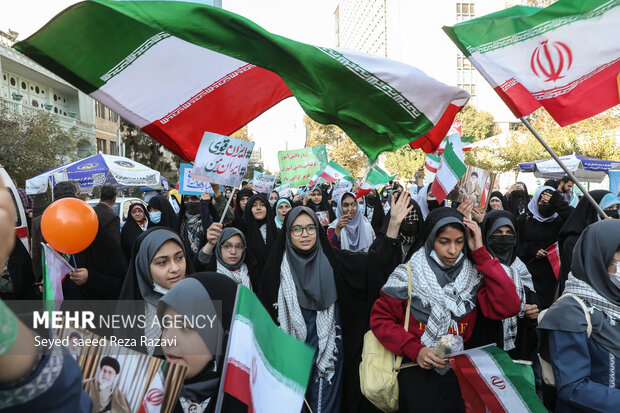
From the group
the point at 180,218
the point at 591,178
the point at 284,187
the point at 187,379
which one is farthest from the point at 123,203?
the point at 591,178

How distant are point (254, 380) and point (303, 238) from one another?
6.44 feet

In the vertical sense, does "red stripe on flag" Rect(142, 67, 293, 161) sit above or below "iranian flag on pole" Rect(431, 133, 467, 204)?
above

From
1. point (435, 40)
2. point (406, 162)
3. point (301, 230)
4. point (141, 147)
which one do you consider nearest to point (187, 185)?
point (301, 230)

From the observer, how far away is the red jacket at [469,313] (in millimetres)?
2607

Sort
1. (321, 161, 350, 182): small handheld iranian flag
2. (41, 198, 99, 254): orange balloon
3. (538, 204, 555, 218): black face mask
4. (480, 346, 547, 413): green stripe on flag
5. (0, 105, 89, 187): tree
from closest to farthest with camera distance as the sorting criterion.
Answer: (480, 346, 547, 413): green stripe on flag < (41, 198, 99, 254): orange balloon < (538, 204, 555, 218): black face mask < (321, 161, 350, 182): small handheld iranian flag < (0, 105, 89, 187): tree

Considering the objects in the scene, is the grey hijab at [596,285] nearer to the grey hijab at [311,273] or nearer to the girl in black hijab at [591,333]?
the girl in black hijab at [591,333]

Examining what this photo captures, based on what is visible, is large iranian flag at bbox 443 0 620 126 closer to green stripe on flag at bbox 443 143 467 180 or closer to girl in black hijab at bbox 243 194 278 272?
green stripe on flag at bbox 443 143 467 180

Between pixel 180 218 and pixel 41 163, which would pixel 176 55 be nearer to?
pixel 180 218

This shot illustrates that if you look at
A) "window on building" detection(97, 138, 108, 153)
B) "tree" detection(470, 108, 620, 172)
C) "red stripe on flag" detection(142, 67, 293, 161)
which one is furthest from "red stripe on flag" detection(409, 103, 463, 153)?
"window on building" detection(97, 138, 108, 153)

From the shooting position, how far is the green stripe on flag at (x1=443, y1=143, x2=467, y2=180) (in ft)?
11.8

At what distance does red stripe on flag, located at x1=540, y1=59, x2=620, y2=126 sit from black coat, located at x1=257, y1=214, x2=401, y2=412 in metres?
1.38

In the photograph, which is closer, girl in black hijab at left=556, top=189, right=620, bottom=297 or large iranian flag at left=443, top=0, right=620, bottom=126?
large iranian flag at left=443, top=0, right=620, bottom=126

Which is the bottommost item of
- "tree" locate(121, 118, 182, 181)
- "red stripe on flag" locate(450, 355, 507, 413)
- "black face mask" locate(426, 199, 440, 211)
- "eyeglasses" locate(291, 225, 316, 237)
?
"red stripe on flag" locate(450, 355, 507, 413)

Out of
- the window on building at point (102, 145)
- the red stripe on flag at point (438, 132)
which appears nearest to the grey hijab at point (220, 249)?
the red stripe on flag at point (438, 132)
